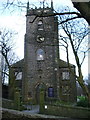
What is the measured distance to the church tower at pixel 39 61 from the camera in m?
32.0

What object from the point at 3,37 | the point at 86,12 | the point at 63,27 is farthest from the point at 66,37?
the point at 3,37

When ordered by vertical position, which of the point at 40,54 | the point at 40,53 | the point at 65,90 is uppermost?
the point at 40,53

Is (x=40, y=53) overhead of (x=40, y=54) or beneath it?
overhead

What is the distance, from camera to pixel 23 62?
34531mm

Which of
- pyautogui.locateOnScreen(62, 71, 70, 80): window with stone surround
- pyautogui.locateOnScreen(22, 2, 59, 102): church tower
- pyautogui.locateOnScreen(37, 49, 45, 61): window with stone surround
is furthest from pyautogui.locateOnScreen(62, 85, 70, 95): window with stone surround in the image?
pyautogui.locateOnScreen(37, 49, 45, 61): window with stone surround

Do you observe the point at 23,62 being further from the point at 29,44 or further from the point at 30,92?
the point at 30,92

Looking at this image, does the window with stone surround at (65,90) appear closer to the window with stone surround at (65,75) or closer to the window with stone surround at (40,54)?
the window with stone surround at (65,75)

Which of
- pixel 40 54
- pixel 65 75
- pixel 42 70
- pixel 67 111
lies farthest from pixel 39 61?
pixel 67 111

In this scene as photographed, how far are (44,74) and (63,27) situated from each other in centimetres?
1779

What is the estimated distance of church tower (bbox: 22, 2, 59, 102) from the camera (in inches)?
1261

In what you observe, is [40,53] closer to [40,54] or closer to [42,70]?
[40,54]

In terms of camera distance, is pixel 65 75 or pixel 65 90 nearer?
pixel 65 90

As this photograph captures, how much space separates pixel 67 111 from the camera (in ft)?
59.1

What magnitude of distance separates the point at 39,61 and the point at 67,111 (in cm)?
1642
